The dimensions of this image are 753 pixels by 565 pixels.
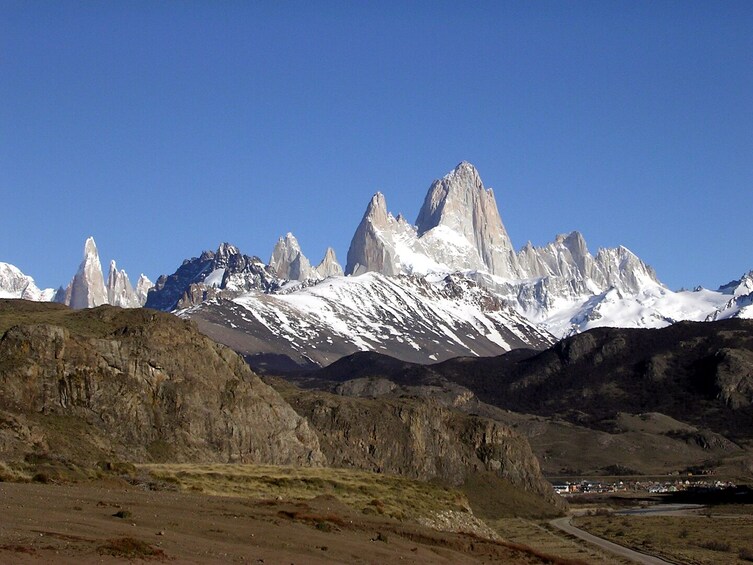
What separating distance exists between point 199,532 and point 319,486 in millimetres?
33059

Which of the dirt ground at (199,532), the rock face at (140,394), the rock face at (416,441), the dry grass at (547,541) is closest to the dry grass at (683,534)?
the dry grass at (547,541)

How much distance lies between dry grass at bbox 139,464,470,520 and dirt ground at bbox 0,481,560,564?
21.3 feet

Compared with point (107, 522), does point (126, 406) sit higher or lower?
higher

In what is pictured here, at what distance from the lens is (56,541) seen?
133 feet

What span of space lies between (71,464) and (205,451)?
112 ft

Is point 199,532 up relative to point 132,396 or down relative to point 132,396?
down

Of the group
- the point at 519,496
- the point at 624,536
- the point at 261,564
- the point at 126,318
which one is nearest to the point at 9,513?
the point at 261,564

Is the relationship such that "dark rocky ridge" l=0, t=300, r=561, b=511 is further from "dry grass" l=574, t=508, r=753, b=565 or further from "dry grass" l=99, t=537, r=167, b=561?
"dry grass" l=574, t=508, r=753, b=565

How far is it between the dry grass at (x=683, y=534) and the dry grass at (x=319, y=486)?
93.7 ft

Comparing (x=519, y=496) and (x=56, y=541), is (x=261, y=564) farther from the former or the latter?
(x=519, y=496)

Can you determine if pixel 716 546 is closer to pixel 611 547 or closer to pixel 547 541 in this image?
pixel 611 547

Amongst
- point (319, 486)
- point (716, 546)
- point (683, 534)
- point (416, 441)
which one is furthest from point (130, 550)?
point (416, 441)

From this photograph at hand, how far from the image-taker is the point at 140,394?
10256cm

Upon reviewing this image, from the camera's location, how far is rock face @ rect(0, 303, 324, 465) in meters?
93.8
